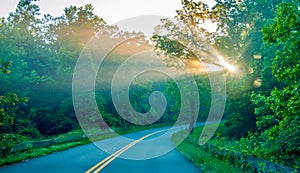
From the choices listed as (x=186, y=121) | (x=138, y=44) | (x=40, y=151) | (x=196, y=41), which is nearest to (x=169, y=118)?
(x=186, y=121)

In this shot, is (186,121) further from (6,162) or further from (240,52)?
(6,162)

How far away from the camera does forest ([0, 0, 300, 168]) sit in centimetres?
895

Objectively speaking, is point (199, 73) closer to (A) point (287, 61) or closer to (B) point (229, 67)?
(B) point (229, 67)

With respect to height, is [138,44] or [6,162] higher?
[138,44]

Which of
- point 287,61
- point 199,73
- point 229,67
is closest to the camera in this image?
point 287,61

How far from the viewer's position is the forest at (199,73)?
352 inches

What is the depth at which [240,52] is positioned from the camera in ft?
80.0

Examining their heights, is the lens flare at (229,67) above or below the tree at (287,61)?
above

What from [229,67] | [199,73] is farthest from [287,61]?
[199,73]

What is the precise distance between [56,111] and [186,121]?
42.0 meters

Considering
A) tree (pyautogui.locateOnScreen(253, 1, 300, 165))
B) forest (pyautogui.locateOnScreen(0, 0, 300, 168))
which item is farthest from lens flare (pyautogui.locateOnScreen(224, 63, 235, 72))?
tree (pyautogui.locateOnScreen(253, 1, 300, 165))

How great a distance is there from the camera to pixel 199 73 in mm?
31391

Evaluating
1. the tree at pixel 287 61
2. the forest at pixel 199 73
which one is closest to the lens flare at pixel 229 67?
the forest at pixel 199 73

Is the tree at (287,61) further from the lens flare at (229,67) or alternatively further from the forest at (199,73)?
the lens flare at (229,67)
